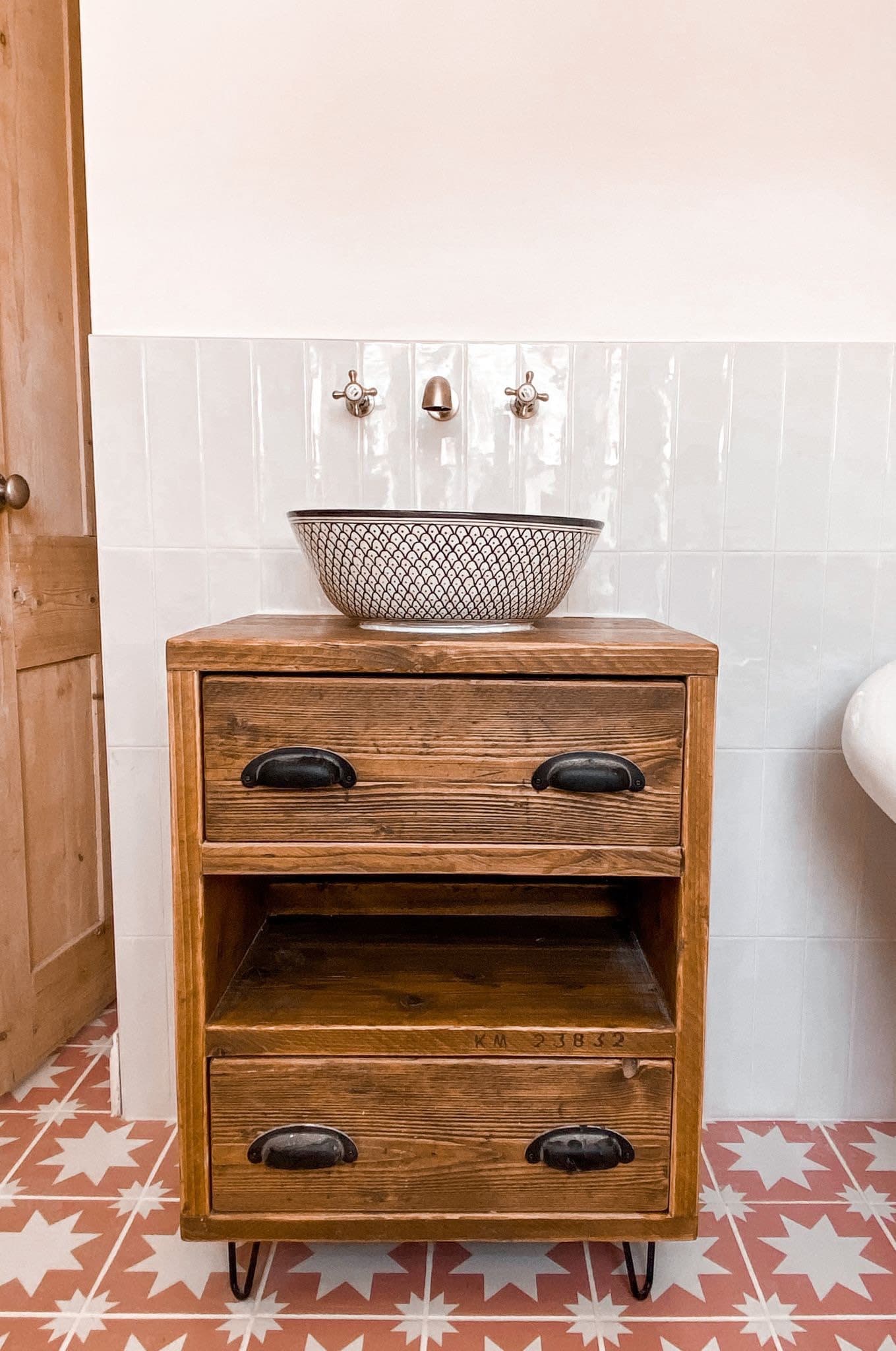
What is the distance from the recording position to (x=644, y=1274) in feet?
3.69

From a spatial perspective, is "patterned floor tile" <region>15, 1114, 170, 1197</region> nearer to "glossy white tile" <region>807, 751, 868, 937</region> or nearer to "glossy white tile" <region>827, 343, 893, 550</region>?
"glossy white tile" <region>807, 751, 868, 937</region>

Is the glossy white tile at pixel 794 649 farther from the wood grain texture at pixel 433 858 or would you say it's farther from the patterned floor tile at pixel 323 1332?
the patterned floor tile at pixel 323 1332

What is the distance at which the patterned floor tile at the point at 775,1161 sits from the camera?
1282 mm

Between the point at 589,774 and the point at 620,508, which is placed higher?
the point at 620,508

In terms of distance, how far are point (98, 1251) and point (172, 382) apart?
46.5 inches

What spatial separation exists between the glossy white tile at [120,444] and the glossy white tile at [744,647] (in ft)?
2.90

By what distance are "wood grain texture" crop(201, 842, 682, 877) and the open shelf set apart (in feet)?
0.56

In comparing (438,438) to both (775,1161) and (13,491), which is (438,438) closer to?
(13,491)

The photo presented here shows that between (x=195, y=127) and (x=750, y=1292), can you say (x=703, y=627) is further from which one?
(x=195, y=127)

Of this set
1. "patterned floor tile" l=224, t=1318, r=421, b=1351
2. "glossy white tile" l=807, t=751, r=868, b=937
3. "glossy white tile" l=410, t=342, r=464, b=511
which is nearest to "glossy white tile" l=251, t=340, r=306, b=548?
"glossy white tile" l=410, t=342, r=464, b=511

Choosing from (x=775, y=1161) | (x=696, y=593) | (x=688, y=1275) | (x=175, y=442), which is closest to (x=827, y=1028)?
(x=775, y=1161)

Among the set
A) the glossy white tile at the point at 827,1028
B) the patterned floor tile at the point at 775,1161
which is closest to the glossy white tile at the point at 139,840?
the patterned floor tile at the point at 775,1161

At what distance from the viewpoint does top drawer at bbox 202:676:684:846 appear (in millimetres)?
948

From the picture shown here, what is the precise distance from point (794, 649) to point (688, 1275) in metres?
0.86
